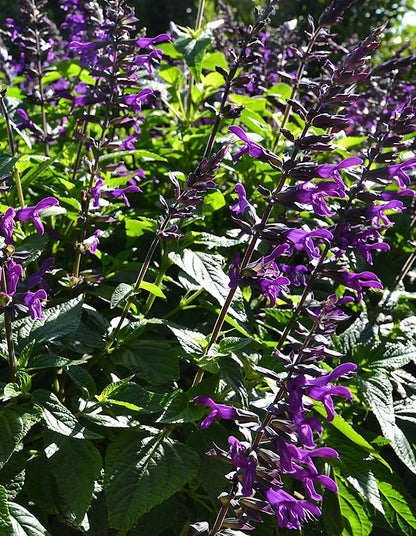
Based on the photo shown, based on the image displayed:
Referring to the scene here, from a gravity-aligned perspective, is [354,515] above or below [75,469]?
below

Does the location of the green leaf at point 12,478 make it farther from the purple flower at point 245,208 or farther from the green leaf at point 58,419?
the purple flower at point 245,208

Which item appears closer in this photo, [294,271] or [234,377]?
[234,377]

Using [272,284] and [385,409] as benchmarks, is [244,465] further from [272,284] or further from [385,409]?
[385,409]

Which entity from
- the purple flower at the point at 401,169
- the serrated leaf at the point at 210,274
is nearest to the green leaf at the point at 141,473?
the serrated leaf at the point at 210,274

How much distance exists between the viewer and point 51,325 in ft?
6.63

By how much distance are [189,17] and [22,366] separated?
15534mm

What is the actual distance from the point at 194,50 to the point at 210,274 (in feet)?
3.92

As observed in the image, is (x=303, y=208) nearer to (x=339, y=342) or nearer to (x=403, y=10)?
(x=339, y=342)

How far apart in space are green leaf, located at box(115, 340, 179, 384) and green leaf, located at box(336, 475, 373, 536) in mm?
764

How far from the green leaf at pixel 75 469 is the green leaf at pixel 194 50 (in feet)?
5.63

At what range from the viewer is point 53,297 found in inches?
98.7

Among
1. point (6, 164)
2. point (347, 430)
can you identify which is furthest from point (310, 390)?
point (6, 164)

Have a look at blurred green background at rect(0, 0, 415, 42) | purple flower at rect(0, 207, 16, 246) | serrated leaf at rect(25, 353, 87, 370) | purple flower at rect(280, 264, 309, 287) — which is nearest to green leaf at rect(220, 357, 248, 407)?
purple flower at rect(280, 264, 309, 287)

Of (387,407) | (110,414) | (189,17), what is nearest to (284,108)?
(387,407)
